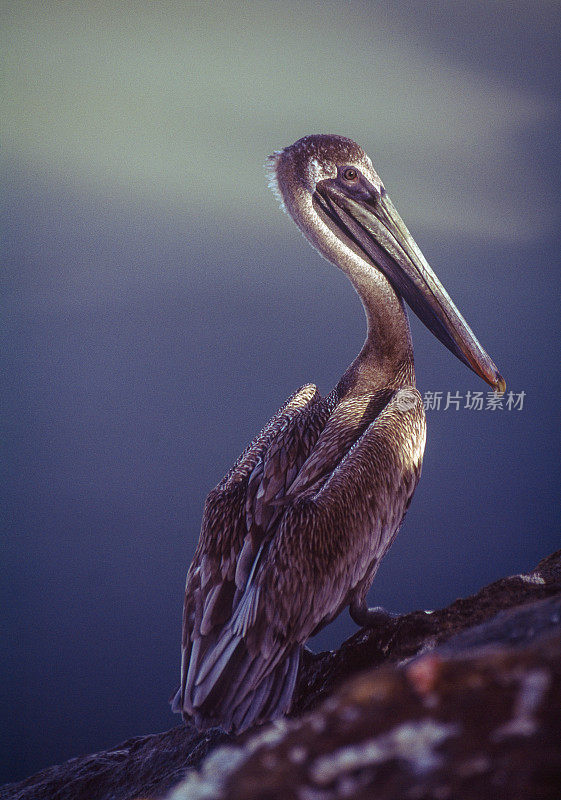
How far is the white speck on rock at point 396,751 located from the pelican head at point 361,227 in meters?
2.23

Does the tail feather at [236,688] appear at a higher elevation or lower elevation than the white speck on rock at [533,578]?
higher

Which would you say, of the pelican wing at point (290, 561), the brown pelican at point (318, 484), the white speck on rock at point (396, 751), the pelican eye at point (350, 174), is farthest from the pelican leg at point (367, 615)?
the pelican eye at point (350, 174)

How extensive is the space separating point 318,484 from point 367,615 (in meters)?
0.60

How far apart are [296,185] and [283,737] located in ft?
8.35

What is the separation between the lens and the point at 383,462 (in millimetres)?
2252

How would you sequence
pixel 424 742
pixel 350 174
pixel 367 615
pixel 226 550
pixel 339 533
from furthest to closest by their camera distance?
pixel 350 174, pixel 367 615, pixel 226 550, pixel 339 533, pixel 424 742

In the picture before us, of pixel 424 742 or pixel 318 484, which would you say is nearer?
pixel 424 742

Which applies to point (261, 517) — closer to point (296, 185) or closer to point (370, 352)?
point (370, 352)

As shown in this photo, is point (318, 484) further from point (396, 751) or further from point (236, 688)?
point (396, 751)

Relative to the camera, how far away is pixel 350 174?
2734 millimetres

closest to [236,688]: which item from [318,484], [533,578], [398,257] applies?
[318,484]

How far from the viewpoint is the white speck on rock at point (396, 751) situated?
61 cm

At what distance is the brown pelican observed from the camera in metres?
1.97

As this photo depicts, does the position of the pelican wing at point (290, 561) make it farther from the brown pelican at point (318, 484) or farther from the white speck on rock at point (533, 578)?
the white speck on rock at point (533, 578)
